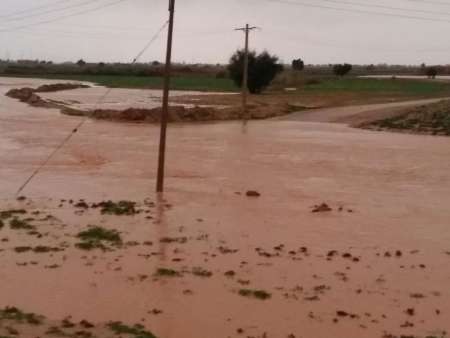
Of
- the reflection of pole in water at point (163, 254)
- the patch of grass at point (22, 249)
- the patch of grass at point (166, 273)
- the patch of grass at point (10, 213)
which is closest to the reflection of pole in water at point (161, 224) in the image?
the reflection of pole in water at point (163, 254)

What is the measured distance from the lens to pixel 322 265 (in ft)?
39.7

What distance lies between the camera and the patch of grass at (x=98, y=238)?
12.8 m

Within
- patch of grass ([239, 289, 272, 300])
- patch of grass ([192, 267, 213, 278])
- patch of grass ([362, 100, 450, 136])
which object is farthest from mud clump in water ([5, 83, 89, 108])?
patch of grass ([239, 289, 272, 300])

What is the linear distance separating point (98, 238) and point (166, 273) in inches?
104

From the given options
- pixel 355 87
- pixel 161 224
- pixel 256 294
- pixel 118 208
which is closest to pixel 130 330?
pixel 256 294

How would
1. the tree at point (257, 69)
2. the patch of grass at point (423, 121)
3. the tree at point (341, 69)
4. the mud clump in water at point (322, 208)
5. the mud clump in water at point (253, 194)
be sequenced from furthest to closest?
the tree at point (341, 69), the tree at point (257, 69), the patch of grass at point (423, 121), the mud clump in water at point (253, 194), the mud clump in water at point (322, 208)

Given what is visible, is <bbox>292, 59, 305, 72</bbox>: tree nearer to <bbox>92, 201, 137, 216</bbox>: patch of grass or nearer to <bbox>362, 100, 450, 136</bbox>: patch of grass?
<bbox>362, 100, 450, 136</bbox>: patch of grass

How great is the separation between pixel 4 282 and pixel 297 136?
2796 centimetres

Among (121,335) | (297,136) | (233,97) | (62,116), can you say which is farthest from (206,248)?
(233,97)

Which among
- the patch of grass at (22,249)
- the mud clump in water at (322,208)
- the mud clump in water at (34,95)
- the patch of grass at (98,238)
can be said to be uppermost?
the mud clump in water at (34,95)

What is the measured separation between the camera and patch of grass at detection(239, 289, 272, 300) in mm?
10142

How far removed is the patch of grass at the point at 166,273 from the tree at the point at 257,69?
189 feet

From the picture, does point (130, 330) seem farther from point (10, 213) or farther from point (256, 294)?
point (10, 213)

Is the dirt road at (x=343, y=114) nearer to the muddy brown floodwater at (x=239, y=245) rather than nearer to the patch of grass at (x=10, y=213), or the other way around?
the muddy brown floodwater at (x=239, y=245)
